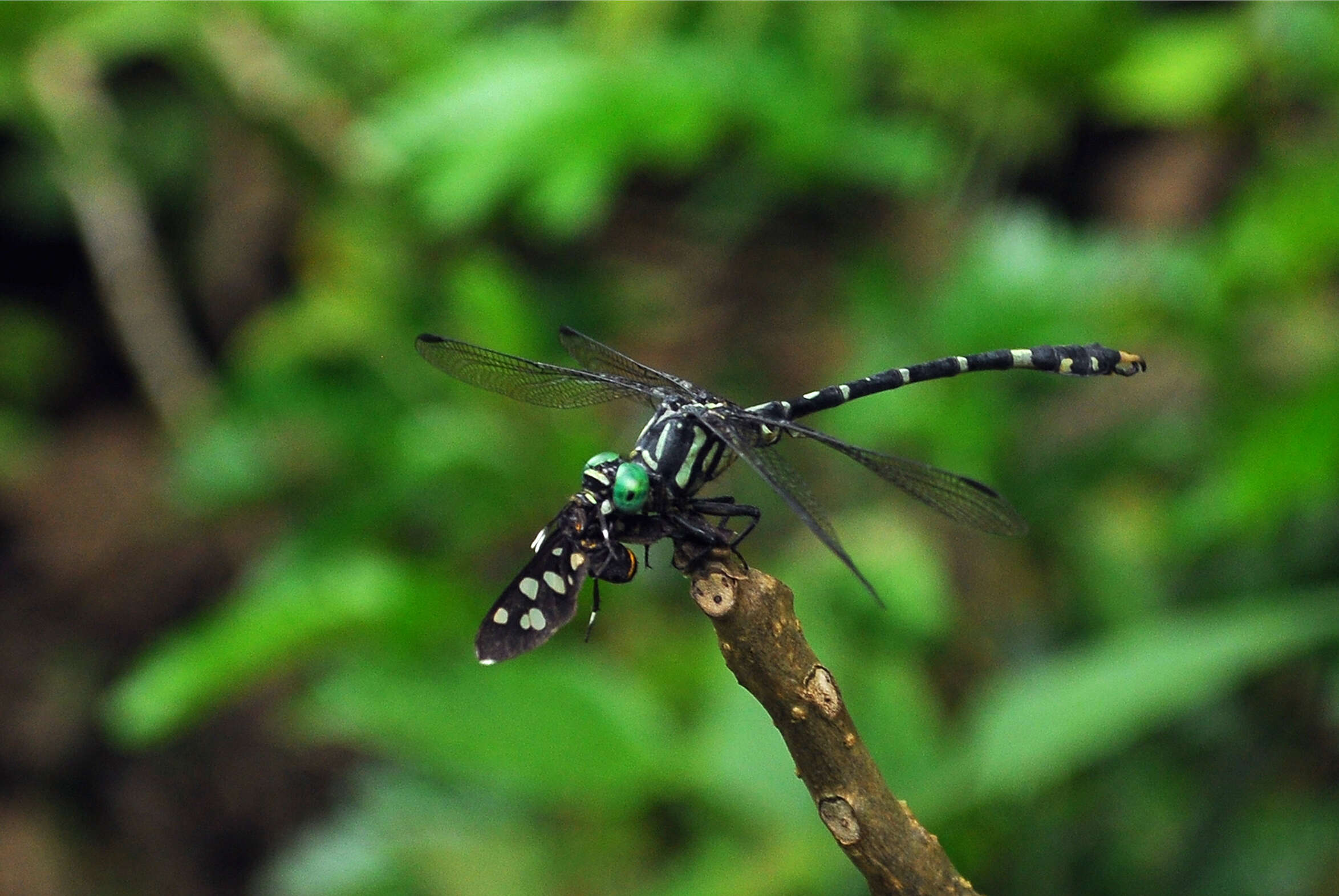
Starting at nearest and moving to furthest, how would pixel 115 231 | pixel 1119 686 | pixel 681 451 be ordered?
pixel 681 451
pixel 1119 686
pixel 115 231

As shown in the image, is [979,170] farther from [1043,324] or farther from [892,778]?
[892,778]

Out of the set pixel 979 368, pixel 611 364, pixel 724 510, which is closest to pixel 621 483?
pixel 724 510

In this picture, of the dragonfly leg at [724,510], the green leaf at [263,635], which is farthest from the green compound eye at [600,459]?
the green leaf at [263,635]

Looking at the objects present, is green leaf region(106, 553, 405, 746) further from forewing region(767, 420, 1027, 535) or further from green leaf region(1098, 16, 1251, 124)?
green leaf region(1098, 16, 1251, 124)

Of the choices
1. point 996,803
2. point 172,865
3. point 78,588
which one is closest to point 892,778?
point 996,803

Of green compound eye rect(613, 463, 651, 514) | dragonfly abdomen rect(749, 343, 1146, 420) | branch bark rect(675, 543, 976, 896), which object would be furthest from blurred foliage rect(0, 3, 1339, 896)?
branch bark rect(675, 543, 976, 896)

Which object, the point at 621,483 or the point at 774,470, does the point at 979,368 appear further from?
the point at 621,483
